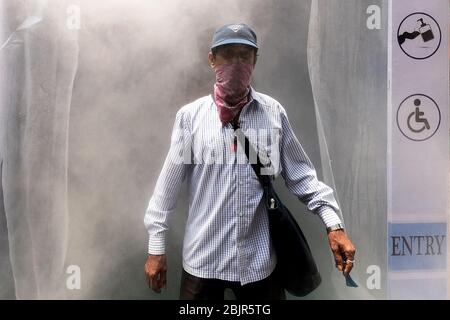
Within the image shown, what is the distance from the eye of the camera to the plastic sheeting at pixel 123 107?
105 inches

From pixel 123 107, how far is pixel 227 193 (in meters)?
0.91

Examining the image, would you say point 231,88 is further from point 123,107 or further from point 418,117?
point 418,117

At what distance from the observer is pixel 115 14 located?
2.66 m

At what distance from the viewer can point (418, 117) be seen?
2.82m

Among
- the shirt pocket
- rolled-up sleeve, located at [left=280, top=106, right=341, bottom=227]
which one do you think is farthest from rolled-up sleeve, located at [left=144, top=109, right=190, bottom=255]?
rolled-up sleeve, located at [left=280, top=106, right=341, bottom=227]

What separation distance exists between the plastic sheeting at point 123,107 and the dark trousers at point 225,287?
42cm

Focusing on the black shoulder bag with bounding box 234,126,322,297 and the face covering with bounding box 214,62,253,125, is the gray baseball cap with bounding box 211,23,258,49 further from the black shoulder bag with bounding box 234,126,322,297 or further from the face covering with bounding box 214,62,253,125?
the black shoulder bag with bounding box 234,126,322,297

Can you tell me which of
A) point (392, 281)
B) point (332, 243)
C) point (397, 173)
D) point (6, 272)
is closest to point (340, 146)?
point (397, 173)

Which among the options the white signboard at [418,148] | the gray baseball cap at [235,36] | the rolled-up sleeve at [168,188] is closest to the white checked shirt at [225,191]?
the rolled-up sleeve at [168,188]

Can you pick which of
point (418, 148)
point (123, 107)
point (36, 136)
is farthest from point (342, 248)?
point (36, 136)

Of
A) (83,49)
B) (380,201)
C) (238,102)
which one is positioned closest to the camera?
(238,102)

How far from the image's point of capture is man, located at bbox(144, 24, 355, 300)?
230 cm
